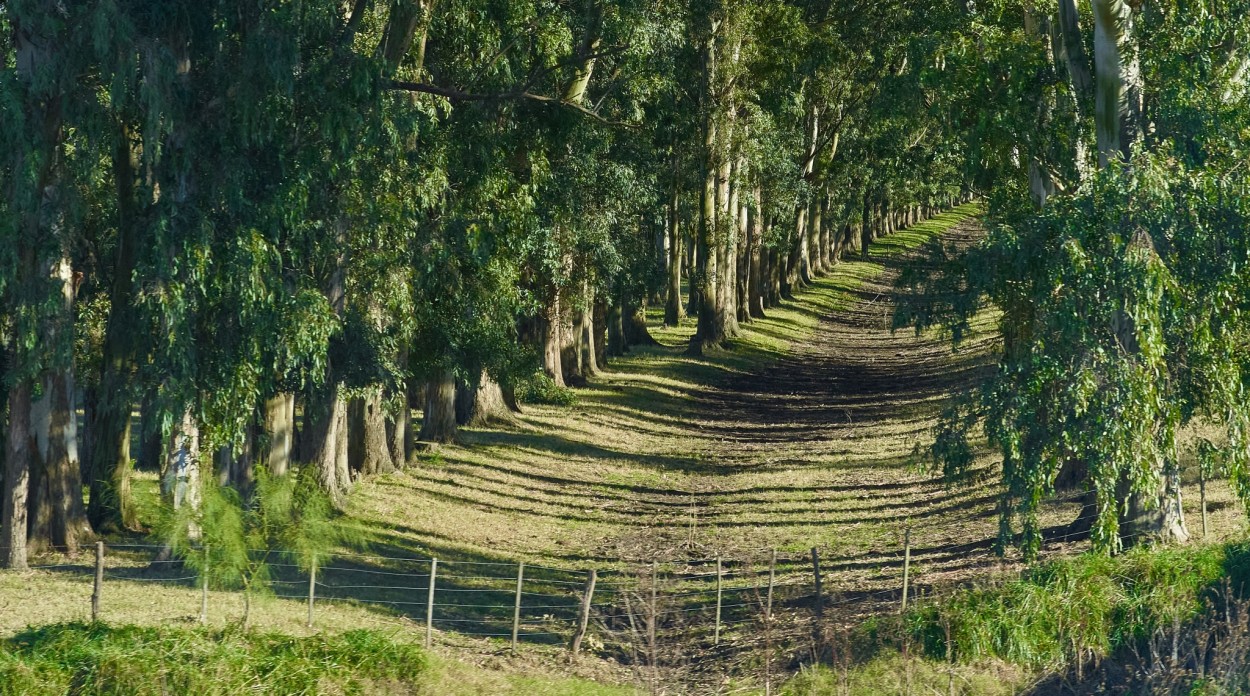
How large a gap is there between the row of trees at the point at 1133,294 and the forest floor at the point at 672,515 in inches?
100

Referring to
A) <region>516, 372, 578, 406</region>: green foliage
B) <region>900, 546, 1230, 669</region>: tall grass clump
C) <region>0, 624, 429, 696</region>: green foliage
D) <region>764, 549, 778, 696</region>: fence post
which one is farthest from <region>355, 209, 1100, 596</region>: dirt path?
<region>0, 624, 429, 696</region>: green foliage

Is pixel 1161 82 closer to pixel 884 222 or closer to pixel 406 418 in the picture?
pixel 406 418

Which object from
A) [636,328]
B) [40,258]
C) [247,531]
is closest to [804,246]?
[636,328]

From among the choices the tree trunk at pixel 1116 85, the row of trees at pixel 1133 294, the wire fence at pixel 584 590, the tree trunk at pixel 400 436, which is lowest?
the wire fence at pixel 584 590

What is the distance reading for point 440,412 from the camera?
31.0 m

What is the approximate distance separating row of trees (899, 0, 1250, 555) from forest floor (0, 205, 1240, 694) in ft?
8.34

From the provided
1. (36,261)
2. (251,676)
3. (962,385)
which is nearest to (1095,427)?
(251,676)

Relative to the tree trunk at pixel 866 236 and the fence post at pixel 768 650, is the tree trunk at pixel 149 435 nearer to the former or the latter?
the fence post at pixel 768 650

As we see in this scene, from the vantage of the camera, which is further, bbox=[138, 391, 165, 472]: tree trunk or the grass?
bbox=[138, 391, 165, 472]: tree trunk

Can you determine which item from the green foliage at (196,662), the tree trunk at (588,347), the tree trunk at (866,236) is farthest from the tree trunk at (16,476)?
the tree trunk at (866,236)

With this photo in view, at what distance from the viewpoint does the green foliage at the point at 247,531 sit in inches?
604

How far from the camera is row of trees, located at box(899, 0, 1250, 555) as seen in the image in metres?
14.1

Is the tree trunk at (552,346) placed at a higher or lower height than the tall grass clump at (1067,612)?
higher

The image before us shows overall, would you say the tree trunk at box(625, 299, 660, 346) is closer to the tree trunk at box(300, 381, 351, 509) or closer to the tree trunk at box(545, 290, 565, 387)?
the tree trunk at box(545, 290, 565, 387)
